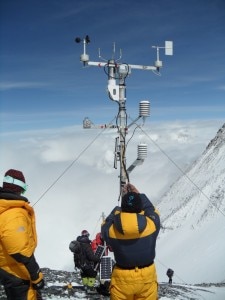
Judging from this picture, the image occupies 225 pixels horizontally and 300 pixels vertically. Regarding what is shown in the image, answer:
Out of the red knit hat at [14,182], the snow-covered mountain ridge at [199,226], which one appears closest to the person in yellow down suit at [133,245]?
the red knit hat at [14,182]

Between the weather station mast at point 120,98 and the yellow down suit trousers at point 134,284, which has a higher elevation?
the weather station mast at point 120,98

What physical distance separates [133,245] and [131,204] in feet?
2.08

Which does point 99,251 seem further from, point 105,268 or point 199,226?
point 199,226

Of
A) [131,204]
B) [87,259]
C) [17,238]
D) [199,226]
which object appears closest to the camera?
[17,238]

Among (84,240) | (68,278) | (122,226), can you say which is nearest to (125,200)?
(122,226)

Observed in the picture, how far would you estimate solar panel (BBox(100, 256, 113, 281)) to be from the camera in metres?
9.05

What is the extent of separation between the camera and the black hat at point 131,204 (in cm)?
491

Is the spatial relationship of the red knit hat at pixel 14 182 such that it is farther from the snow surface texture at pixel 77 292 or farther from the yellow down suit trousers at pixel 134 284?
the snow surface texture at pixel 77 292

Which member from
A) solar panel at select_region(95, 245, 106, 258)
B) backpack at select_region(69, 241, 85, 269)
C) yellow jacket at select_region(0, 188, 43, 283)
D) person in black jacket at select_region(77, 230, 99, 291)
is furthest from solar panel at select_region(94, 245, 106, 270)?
yellow jacket at select_region(0, 188, 43, 283)

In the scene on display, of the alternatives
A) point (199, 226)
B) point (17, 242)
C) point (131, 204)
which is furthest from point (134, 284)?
point (199, 226)

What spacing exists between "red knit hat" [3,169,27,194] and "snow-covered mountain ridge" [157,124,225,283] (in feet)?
43.9

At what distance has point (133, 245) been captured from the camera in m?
4.98

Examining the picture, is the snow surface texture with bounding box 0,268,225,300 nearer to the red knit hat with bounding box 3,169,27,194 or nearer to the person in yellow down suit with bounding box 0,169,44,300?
the person in yellow down suit with bounding box 0,169,44,300

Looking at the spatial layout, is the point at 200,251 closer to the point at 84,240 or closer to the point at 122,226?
the point at 84,240
